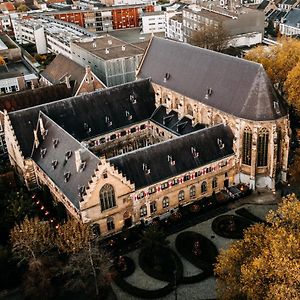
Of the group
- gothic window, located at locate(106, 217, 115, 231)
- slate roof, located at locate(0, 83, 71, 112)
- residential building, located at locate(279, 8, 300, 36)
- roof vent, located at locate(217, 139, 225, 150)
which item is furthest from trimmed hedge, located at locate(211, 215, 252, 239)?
residential building, located at locate(279, 8, 300, 36)

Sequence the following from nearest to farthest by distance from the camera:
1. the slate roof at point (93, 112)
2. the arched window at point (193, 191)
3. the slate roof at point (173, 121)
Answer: the arched window at point (193, 191), the slate roof at point (93, 112), the slate roof at point (173, 121)

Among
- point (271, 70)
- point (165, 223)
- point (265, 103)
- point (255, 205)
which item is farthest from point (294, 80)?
point (165, 223)

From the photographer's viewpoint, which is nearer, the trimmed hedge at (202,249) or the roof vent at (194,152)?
the trimmed hedge at (202,249)

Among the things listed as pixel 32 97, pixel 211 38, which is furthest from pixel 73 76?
pixel 211 38

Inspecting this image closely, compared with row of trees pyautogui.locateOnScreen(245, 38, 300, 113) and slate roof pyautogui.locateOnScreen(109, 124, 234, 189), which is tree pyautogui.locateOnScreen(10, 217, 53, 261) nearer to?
slate roof pyautogui.locateOnScreen(109, 124, 234, 189)

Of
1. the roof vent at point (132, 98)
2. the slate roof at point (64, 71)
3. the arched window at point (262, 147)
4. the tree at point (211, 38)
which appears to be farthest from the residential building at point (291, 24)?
the arched window at point (262, 147)

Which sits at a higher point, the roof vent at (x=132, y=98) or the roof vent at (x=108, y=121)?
the roof vent at (x=132, y=98)

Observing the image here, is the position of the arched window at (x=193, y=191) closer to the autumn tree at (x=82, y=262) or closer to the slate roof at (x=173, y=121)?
the slate roof at (x=173, y=121)
